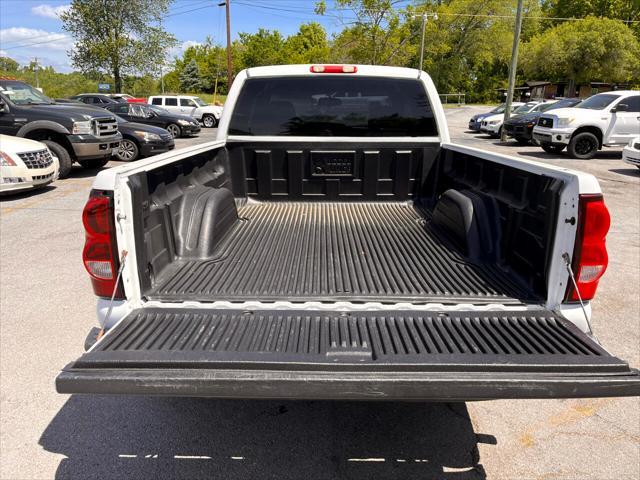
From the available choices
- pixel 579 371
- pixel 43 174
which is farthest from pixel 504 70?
pixel 579 371

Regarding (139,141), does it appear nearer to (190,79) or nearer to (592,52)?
(592,52)

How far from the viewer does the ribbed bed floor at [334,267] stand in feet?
8.49

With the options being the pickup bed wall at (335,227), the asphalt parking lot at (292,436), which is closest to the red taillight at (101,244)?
the pickup bed wall at (335,227)

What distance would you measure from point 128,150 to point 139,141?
0.47 metres

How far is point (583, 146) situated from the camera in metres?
15.2

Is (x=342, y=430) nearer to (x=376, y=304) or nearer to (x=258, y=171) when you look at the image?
(x=376, y=304)

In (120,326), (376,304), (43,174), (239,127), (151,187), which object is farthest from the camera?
(43,174)

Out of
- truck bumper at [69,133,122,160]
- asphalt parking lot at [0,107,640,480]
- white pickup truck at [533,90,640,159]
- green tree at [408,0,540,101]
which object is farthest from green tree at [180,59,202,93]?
asphalt parking lot at [0,107,640,480]

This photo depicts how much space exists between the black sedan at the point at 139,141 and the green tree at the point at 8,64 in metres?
117

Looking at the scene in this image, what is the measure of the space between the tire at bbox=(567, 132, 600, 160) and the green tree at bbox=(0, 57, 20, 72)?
4869 inches

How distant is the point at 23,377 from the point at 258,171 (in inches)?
99.8

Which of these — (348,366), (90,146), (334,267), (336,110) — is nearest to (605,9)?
(90,146)

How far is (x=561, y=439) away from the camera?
9.22 feet

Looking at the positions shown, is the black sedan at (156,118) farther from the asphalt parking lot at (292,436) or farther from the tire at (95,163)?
the asphalt parking lot at (292,436)
